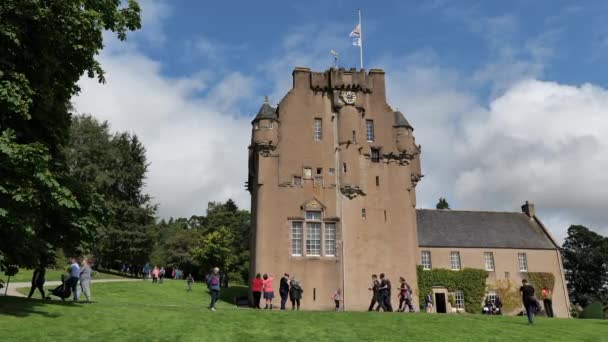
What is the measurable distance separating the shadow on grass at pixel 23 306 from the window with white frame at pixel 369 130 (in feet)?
80.1

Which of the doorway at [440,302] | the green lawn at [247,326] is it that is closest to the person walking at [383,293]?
the green lawn at [247,326]

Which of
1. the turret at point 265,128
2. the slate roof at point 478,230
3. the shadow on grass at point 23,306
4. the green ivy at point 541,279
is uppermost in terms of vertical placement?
the turret at point 265,128

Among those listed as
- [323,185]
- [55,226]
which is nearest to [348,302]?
[323,185]

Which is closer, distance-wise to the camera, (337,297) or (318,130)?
(337,297)

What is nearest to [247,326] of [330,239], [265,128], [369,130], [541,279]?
[330,239]

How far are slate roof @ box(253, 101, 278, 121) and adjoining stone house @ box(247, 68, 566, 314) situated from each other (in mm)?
83

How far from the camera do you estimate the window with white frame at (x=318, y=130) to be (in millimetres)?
37094

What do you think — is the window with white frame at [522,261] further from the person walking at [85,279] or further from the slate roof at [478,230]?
the person walking at [85,279]

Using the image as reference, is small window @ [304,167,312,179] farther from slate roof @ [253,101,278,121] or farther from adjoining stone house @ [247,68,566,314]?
slate roof @ [253,101,278,121]

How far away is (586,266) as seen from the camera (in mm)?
75438

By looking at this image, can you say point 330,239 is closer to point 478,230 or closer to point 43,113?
point 478,230

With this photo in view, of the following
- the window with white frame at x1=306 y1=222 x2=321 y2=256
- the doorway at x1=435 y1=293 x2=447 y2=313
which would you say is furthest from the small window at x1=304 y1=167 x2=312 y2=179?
the doorway at x1=435 y1=293 x2=447 y2=313

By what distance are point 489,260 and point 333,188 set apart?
2078 cm

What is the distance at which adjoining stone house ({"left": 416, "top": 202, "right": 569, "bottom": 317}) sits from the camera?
4653cm
